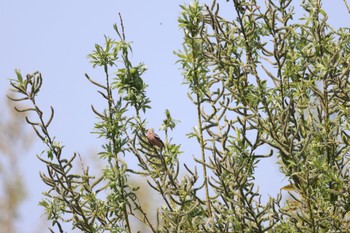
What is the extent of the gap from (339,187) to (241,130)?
42cm

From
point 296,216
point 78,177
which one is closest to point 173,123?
point 78,177

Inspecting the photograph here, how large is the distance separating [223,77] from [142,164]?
462 millimetres

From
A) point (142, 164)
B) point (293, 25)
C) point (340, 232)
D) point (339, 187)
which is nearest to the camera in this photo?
point (340, 232)

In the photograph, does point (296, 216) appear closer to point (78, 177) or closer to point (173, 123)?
point (173, 123)

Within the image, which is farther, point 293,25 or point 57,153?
point 293,25

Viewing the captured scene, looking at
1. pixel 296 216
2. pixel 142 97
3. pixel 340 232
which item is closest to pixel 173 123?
pixel 142 97

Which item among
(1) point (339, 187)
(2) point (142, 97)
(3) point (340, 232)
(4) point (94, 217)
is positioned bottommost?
(3) point (340, 232)

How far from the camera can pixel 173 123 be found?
8.70 ft

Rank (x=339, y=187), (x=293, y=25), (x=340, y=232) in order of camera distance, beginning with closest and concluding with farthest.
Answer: (x=340, y=232), (x=339, y=187), (x=293, y=25)

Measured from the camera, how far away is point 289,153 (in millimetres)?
2273


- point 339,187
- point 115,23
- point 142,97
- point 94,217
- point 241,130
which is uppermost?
point 115,23

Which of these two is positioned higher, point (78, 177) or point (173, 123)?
point (173, 123)

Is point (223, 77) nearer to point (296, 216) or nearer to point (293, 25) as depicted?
point (293, 25)

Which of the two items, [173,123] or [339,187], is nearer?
[339,187]
